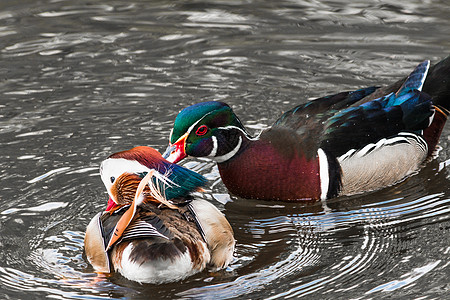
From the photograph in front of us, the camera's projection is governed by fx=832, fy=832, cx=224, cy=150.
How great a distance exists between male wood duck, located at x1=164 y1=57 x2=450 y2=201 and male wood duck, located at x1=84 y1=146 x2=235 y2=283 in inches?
30.7

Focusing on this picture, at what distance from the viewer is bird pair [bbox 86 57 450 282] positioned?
5309 millimetres

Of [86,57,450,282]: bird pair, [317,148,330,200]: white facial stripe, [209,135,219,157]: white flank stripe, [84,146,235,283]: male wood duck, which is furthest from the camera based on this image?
[317,148,330,200]: white facial stripe

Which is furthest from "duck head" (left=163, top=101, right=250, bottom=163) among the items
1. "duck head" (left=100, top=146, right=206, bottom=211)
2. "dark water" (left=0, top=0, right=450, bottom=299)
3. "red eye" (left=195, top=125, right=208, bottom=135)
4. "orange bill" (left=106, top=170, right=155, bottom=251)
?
"orange bill" (left=106, top=170, right=155, bottom=251)

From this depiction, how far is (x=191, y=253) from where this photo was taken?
5.04 m

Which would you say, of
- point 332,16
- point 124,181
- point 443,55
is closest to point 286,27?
point 332,16

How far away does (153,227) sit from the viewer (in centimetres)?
500

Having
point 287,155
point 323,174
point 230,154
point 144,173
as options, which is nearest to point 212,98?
point 230,154

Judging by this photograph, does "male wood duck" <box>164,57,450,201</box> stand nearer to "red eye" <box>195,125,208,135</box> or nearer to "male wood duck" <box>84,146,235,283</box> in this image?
"red eye" <box>195,125,208,135</box>

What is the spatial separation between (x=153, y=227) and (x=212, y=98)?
3263 mm

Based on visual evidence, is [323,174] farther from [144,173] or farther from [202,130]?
[144,173]

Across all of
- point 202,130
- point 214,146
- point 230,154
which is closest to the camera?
point 202,130

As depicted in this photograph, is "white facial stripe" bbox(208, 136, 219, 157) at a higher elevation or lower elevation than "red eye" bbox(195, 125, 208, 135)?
lower

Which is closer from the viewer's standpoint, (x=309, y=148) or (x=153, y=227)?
(x=153, y=227)

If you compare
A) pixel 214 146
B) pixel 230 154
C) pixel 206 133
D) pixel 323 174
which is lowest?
pixel 323 174
